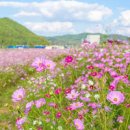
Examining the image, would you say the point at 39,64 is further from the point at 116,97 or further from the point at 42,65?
the point at 116,97

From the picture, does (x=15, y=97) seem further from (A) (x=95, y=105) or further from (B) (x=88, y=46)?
(B) (x=88, y=46)

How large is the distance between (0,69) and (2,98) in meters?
3.55

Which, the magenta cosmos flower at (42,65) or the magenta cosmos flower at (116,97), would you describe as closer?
the magenta cosmos flower at (116,97)

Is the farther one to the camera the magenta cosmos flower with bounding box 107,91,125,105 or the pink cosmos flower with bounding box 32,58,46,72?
the pink cosmos flower with bounding box 32,58,46,72

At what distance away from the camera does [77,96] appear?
4.11 meters

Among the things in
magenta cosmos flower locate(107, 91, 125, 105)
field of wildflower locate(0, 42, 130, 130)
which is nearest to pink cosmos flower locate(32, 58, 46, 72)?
field of wildflower locate(0, 42, 130, 130)

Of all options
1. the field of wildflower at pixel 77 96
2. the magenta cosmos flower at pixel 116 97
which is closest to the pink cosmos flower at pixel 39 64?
the field of wildflower at pixel 77 96

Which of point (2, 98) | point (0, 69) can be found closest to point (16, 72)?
point (0, 69)

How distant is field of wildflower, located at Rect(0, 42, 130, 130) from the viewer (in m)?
3.85

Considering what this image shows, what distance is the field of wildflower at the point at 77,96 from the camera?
12.6 ft

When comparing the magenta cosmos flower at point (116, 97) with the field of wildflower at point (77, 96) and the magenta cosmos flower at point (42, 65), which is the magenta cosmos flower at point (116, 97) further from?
the magenta cosmos flower at point (42, 65)

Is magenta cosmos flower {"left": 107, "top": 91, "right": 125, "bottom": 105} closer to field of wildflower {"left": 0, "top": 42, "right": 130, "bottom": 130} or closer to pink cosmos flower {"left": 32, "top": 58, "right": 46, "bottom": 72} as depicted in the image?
field of wildflower {"left": 0, "top": 42, "right": 130, "bottom": 130}

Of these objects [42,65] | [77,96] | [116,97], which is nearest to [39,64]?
[42,65]

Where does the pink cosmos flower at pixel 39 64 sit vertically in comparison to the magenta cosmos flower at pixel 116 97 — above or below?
above
